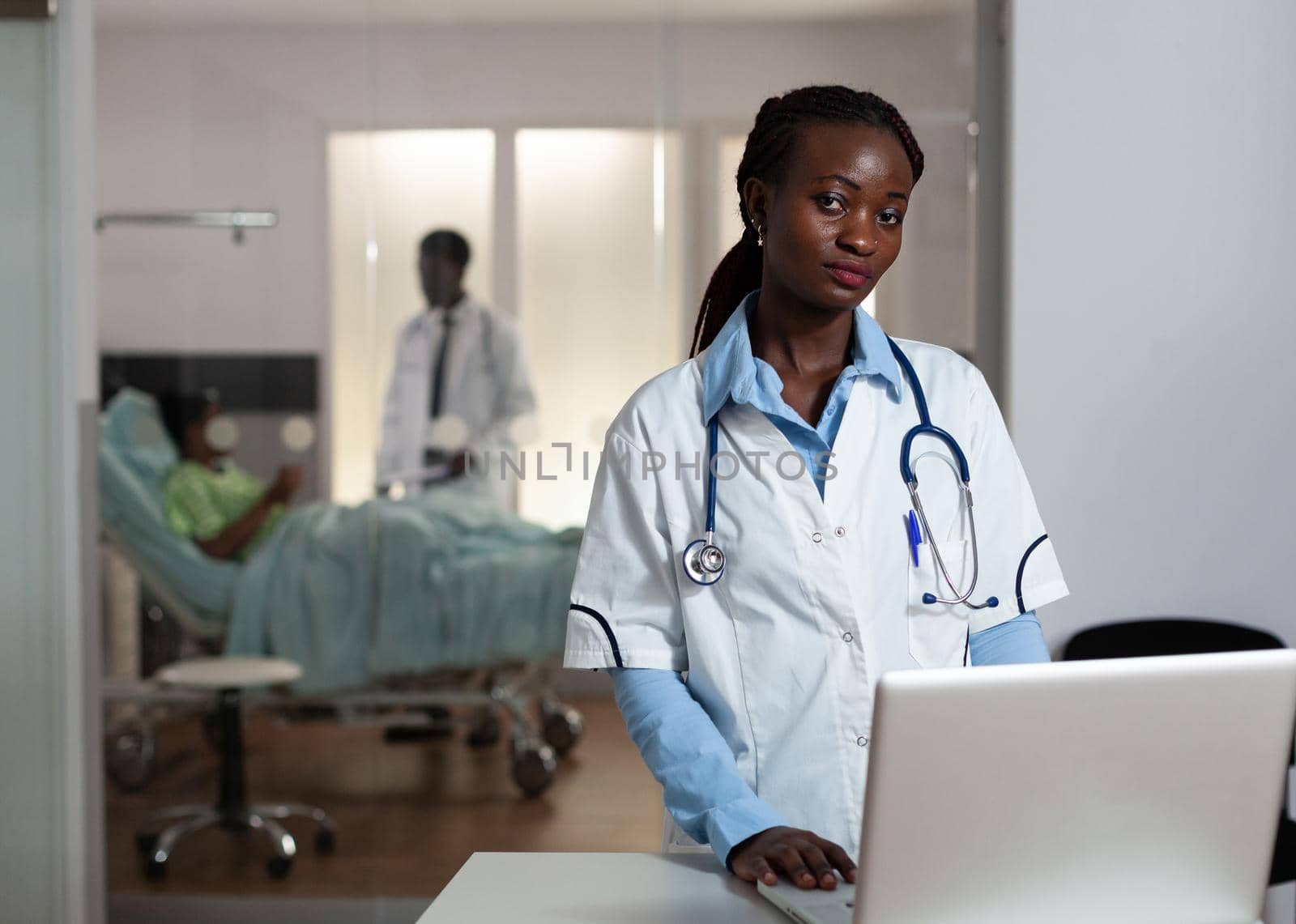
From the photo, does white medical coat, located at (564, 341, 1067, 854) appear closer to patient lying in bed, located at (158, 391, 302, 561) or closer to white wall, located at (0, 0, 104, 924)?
patient lying in bed, located at (158, 391, 302, 561)

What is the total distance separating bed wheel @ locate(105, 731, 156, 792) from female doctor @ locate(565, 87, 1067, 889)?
1.93m

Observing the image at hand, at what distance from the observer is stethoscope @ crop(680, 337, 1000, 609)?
1360 millimetres

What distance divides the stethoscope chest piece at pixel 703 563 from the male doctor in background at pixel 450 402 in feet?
5.05

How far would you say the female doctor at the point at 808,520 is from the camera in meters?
1.34

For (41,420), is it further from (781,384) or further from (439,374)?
(781,384)

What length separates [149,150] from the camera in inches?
113

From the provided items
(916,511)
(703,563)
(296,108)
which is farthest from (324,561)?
(916,511)

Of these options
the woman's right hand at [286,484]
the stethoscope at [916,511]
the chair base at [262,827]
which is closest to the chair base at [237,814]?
the chair base at [262,827]

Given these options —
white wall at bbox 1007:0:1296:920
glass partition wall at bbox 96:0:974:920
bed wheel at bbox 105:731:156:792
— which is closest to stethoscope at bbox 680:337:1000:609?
white wall at bbox 1007:0:1296:920

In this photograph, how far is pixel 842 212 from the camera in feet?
4.39

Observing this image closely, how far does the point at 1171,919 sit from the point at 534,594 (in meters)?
2.03

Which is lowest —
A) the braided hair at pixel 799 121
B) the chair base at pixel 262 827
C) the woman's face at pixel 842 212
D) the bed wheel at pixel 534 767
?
the chair base at pixel 262 827

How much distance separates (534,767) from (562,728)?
11 centimetres

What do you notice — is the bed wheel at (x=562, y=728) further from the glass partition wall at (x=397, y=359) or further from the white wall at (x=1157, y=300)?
the white wall at (x=1157, y=300)
